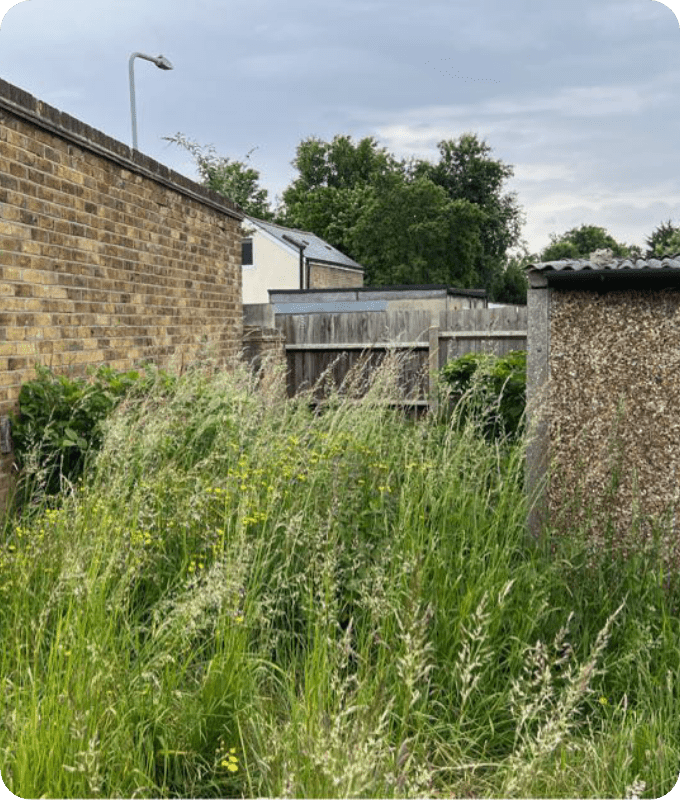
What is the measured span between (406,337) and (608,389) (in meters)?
5.68

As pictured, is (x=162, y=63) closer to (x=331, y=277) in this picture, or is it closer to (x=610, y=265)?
(x=610, y=265)

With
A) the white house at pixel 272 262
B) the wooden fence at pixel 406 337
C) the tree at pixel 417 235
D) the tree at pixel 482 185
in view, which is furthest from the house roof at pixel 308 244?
the wooden fence at pixel 406 337

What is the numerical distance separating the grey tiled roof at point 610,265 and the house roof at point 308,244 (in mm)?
24751

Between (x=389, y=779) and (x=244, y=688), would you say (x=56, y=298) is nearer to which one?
(x=244, y=688)

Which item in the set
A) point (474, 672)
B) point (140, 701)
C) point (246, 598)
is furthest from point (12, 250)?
point (474, 672)

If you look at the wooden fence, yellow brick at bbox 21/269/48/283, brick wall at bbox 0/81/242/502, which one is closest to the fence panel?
the wooden fence

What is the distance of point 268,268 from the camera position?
31.4m

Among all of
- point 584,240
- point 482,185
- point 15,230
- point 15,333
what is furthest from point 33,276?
point 584,240

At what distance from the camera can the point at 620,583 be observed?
3906mm

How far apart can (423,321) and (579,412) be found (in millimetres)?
5606

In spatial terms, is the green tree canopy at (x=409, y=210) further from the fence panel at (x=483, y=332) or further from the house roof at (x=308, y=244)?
the fence panel at (x=483, y=332)

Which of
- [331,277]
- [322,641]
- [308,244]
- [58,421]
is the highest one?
[308,244]

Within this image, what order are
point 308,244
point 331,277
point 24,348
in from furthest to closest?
point 331,277 → point 308,244 → point 24,348

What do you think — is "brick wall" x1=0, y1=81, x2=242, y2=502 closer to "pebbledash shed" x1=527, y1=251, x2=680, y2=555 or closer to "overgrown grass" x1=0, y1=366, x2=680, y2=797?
"overgrown grass" x1=0, y1=366, x2=680, y2=797
